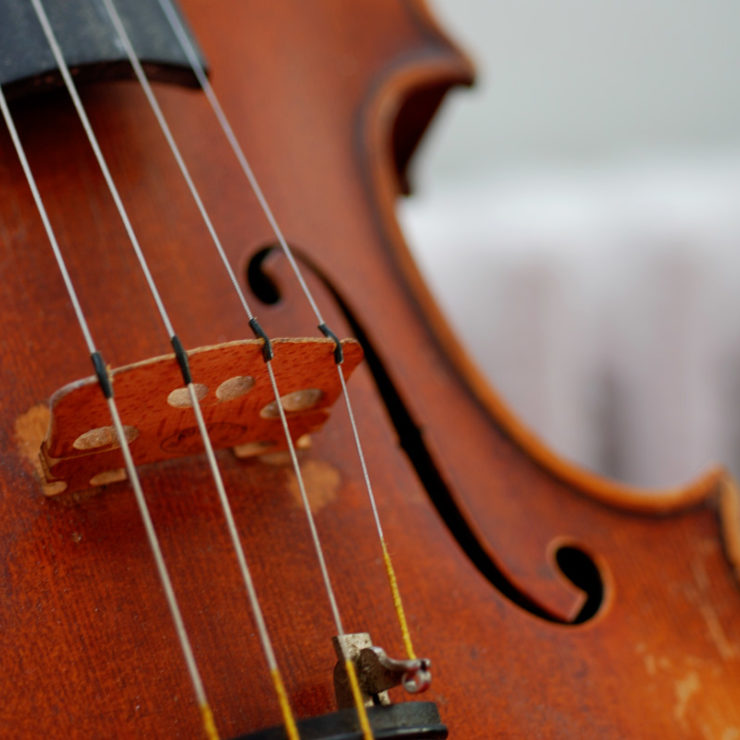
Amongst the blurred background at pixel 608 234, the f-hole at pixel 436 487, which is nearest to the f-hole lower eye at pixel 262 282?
the f-hole at pixel 436 487

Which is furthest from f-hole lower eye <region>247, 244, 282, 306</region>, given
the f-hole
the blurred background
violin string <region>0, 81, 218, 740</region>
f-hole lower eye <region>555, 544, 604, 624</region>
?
the blurred background

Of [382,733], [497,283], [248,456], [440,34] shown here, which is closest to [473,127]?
[497,283]

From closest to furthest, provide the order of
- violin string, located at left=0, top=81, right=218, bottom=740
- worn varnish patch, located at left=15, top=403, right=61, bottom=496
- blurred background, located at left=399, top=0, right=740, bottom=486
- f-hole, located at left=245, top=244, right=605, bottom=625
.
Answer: violin string, located at left=0, top=81, right=218, bottom=740, worn varnish patch, located at left=15, top=403, right=61, bottom=496, f-hole, located at left=245, top=244, right=605, bottom=625, blurred background, located at left=399, top=0, right=740, bottom=486

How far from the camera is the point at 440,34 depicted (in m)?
0.94

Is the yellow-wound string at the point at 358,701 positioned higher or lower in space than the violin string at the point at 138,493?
lower

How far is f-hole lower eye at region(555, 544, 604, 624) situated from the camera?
2.11 ft

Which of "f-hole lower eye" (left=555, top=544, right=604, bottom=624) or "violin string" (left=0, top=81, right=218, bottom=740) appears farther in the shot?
"f-hole lower eye" (left=555, top=544, right=604, bottom=624)

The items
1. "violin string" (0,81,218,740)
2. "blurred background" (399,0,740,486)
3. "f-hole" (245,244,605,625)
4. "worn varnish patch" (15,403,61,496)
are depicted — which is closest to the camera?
"violin string" (0,81,218,740)

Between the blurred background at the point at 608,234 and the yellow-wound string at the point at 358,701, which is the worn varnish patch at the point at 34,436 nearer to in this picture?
the yellow-wound string at the point at 358,701

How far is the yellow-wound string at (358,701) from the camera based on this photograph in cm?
42

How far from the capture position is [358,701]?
1.39 feet

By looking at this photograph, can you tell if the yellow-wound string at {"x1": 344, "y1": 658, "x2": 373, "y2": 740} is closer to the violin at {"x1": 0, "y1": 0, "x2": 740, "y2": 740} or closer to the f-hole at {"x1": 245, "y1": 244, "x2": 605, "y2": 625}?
the violin at {"x1": 0, "y1": 0, "x2": 740, "y2": 740}

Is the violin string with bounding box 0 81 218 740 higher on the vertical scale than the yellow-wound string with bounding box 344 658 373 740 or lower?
higher

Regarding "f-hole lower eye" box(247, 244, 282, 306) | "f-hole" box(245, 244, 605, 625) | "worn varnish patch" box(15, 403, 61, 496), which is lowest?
"f-hole" box(245, 244, 605, 625)
